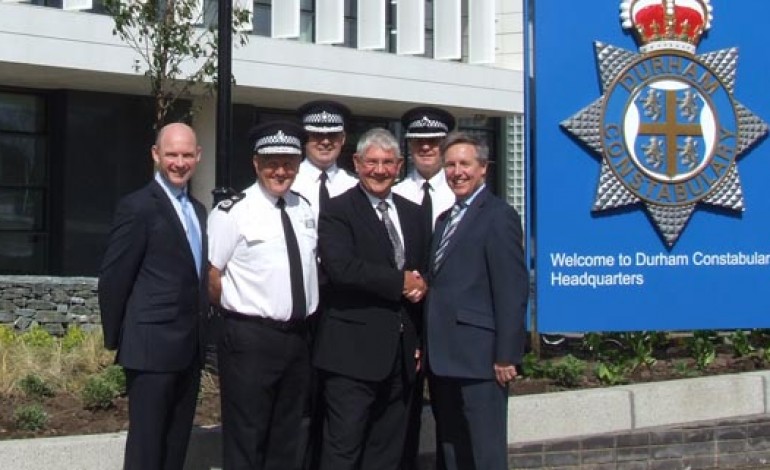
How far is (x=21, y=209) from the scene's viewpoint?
73.1 ft

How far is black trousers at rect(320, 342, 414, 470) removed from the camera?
22.5 feet

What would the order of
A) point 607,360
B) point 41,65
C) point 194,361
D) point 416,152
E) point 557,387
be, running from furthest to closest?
point 41,65 → point 607,360 → point 557,387 → point 416,152 → point 194,361

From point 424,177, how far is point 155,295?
200 centimetres

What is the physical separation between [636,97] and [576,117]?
1.73ft

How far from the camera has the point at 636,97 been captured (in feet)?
32.5

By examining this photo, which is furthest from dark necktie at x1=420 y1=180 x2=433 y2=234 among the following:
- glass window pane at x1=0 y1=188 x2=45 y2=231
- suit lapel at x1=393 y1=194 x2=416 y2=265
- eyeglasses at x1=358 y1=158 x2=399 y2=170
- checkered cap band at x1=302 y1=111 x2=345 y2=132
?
glass window pane at x1=0 y1=188 x2=45 y2=231

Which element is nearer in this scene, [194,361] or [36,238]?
[194,361]

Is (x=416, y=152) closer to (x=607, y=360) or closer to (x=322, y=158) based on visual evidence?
(x=322, y=158)

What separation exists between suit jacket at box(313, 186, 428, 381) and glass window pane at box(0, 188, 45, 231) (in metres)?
16.1

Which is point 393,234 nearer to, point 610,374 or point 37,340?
point 610,374

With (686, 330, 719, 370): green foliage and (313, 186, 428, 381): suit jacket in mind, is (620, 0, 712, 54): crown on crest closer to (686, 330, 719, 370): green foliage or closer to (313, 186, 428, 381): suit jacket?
(686, 330, 719, 370): green foliage

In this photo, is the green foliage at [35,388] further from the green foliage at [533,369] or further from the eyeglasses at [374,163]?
the green foliage at [533,369]

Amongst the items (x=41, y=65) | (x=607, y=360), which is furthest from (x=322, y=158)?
(x=41, y=65)

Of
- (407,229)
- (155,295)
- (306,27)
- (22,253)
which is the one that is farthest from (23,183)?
(155,295)
